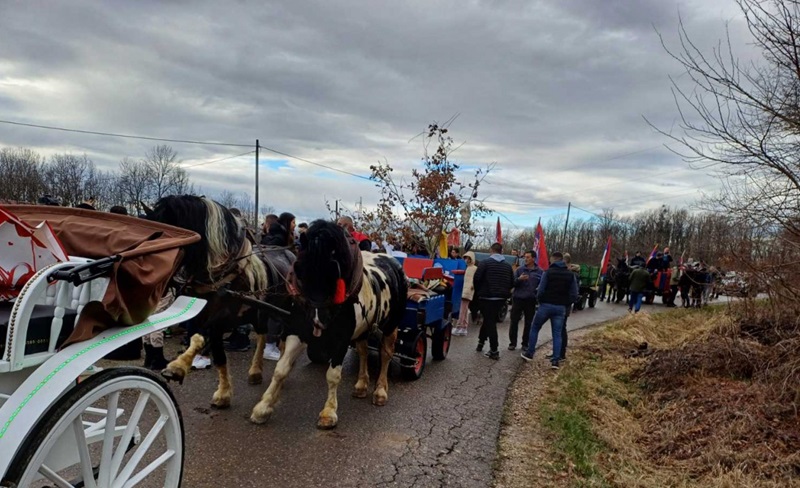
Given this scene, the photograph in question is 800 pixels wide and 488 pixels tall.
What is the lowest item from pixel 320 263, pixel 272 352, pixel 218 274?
pixel 272 352

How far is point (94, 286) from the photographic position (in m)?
2.26

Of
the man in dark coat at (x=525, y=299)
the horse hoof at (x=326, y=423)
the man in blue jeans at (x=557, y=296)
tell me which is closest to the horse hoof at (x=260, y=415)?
the horse hoof at (x=326, y=423)

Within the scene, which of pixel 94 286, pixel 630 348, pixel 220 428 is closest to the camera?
pixel 94 286

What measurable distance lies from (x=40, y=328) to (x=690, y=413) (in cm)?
554

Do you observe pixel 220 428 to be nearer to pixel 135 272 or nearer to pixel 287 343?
pixel 287 343

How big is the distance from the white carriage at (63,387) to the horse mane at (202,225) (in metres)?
1.35

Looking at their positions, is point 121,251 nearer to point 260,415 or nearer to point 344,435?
point 260,415

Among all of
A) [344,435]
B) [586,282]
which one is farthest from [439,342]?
[586,282]

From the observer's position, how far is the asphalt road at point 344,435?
343 centimetres

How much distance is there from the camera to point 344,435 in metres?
4.13

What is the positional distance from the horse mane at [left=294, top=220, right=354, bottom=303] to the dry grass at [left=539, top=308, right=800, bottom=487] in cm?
249

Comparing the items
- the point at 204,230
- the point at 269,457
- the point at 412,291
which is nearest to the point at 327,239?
the point at 204,230

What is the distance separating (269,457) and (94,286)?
2013 mm

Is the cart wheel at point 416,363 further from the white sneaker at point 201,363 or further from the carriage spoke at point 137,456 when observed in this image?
the carriage spoke at point 137,456
